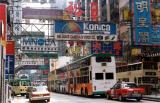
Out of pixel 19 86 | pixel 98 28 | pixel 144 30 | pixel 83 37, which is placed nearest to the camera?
pixel 83 37

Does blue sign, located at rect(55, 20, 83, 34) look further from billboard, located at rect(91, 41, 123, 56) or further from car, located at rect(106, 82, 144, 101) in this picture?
billboard, located at rect(91, 41, 123, 56)

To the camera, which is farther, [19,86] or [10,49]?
[19,86]

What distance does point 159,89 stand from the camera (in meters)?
43.5

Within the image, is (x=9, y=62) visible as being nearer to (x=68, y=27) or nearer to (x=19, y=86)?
(x=68, y=27)

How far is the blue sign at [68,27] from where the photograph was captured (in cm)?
3384

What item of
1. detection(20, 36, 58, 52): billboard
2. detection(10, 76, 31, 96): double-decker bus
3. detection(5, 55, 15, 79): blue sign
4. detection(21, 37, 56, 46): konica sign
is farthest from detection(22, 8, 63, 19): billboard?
detection(5, 55, 15, 79): blue sign

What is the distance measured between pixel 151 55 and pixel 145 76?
594 cm

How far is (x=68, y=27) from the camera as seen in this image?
112 ft

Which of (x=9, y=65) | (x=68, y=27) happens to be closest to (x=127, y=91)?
(x=68, y=27)

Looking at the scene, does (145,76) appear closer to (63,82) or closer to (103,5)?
(63,82)

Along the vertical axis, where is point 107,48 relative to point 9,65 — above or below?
above

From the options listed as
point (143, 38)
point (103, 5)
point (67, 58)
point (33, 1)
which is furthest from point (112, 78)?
point (103, 5)

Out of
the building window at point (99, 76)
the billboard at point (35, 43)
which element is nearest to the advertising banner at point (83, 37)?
the building window at point (99, 76)

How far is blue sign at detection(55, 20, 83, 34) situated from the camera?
1332 inches
